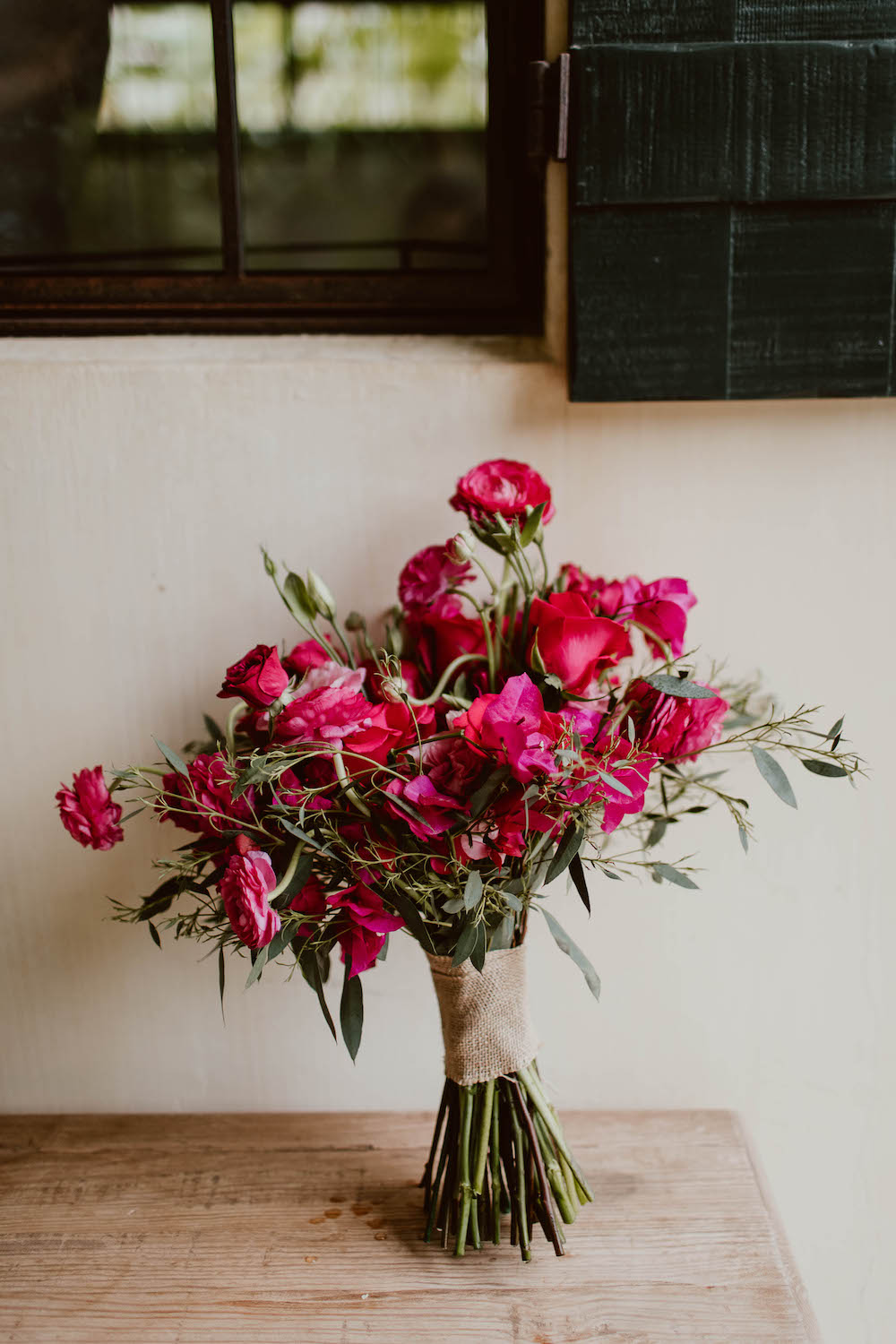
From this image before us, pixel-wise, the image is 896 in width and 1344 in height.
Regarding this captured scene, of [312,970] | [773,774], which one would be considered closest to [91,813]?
[312,970]

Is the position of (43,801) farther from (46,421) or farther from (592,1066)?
(592,1066)

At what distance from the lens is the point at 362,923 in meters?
0.75

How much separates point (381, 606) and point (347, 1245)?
1.91 ft

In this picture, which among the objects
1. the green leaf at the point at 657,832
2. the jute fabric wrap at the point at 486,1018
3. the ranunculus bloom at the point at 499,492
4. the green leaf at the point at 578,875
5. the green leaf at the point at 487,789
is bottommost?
the jute fabric wrap at the point at 486,1018

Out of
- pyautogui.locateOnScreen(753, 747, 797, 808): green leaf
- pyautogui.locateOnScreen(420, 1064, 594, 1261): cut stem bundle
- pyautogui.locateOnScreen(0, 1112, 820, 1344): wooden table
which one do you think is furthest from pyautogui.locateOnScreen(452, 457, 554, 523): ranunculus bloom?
pyautogui.locateOnScreen(0, 1112, 820, 1344): wooden table

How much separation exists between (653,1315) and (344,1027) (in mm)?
346

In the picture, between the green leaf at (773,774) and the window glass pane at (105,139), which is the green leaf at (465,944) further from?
the window glass pane at (105,139)

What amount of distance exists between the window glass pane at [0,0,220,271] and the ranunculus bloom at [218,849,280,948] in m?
0.66

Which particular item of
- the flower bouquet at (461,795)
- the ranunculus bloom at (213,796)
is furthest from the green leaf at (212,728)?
the ranunculus bloom at (213,796)

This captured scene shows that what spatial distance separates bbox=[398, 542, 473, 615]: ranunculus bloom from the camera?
0.85m

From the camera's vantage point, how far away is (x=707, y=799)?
1017mm

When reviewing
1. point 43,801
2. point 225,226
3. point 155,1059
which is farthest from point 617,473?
point 155,1059

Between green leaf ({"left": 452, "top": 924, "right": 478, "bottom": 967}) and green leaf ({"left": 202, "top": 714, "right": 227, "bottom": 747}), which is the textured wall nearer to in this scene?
green leaf ({"left": 202, "top": 714, "right": 227, "bottom": 747})

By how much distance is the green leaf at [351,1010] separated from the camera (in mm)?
768
